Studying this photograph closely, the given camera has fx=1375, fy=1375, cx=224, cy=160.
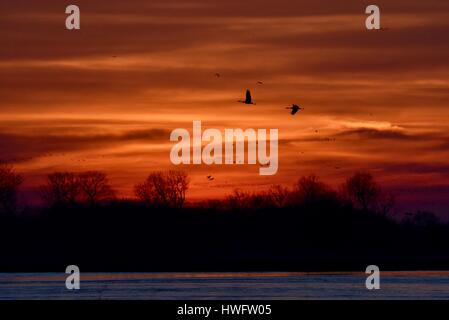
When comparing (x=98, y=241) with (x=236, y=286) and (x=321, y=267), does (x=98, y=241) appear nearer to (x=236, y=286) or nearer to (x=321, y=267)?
(x=321, y=267)

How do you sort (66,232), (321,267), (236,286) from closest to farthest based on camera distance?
1. (236,286)
2. (321,267)
3. (66,232)

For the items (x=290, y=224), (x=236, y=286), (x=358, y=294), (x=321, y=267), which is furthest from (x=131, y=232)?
(x=358, y=294)

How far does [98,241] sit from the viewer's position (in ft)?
340

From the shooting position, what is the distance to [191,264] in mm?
93812

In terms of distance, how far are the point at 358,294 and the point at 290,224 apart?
54.4 m

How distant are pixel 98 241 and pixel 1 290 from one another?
159 ft

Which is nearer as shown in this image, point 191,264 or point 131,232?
point 191,264

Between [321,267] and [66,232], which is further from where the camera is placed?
[66,232]
